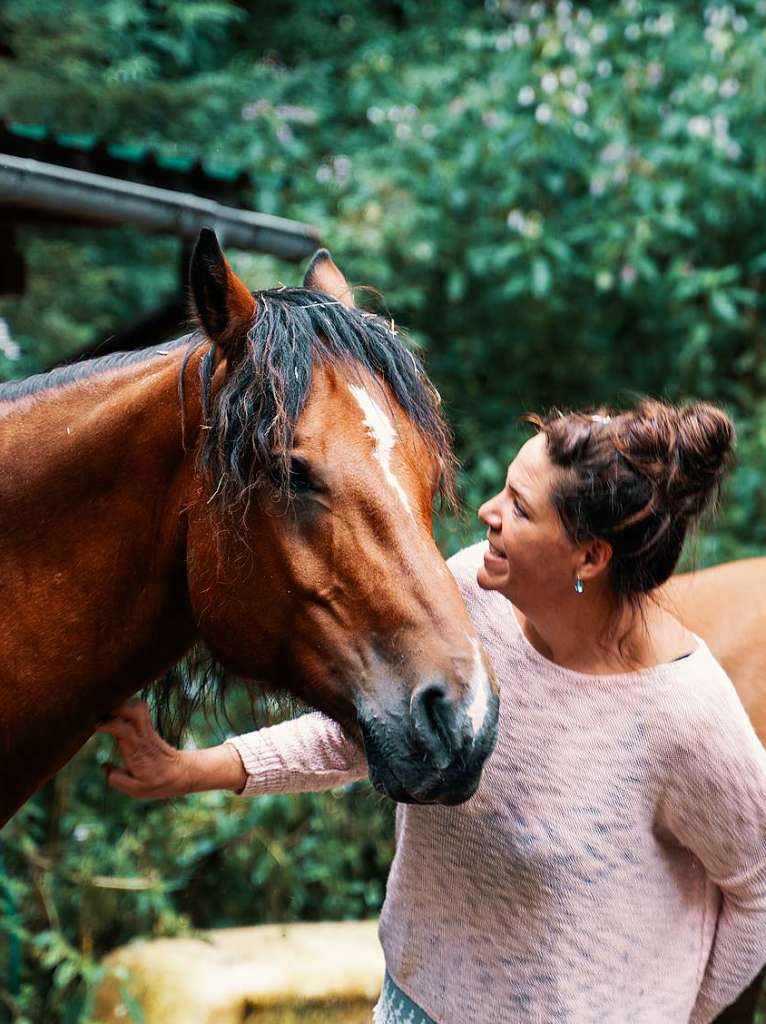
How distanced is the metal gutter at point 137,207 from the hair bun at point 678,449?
1.37 meters

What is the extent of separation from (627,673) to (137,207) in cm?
204

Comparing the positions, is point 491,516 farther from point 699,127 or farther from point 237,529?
point 699,127

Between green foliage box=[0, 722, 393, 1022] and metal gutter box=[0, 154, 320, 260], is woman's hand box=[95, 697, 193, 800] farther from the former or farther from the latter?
green foliage box=[0, 722, 393, 1022]

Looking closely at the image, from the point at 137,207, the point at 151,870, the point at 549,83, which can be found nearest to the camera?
the point at 137,207

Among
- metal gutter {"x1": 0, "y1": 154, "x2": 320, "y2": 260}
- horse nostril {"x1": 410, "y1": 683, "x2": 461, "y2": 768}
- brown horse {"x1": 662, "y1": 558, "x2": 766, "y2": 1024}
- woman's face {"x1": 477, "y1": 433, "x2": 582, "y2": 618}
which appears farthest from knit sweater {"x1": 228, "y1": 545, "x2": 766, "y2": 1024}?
metal gutter {"x1": 0, "y1": 154, "x2": 320, "y2": 260}

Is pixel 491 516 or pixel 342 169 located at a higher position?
pixel 491 516

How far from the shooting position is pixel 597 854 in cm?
175

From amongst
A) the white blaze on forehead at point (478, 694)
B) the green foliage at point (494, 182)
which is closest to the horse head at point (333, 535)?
the white blaze on forehead at point (478, 694)

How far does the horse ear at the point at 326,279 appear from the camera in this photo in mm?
1907

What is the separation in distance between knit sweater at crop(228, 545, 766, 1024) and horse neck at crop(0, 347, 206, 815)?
16.5 inches

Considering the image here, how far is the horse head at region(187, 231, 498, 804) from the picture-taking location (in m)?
1.47

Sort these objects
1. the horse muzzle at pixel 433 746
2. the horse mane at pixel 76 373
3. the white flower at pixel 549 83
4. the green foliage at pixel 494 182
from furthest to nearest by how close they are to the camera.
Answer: the white flower at pixel 549 83, the green foliage at pixel 494 182, the horse mane at pixel 76 373, the horse muzzle at pixel 433 746

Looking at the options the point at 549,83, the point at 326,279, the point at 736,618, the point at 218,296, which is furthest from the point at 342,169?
the point at 218,296

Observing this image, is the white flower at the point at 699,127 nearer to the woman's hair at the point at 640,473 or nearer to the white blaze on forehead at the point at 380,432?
the woman's hair at the point at 640,473
